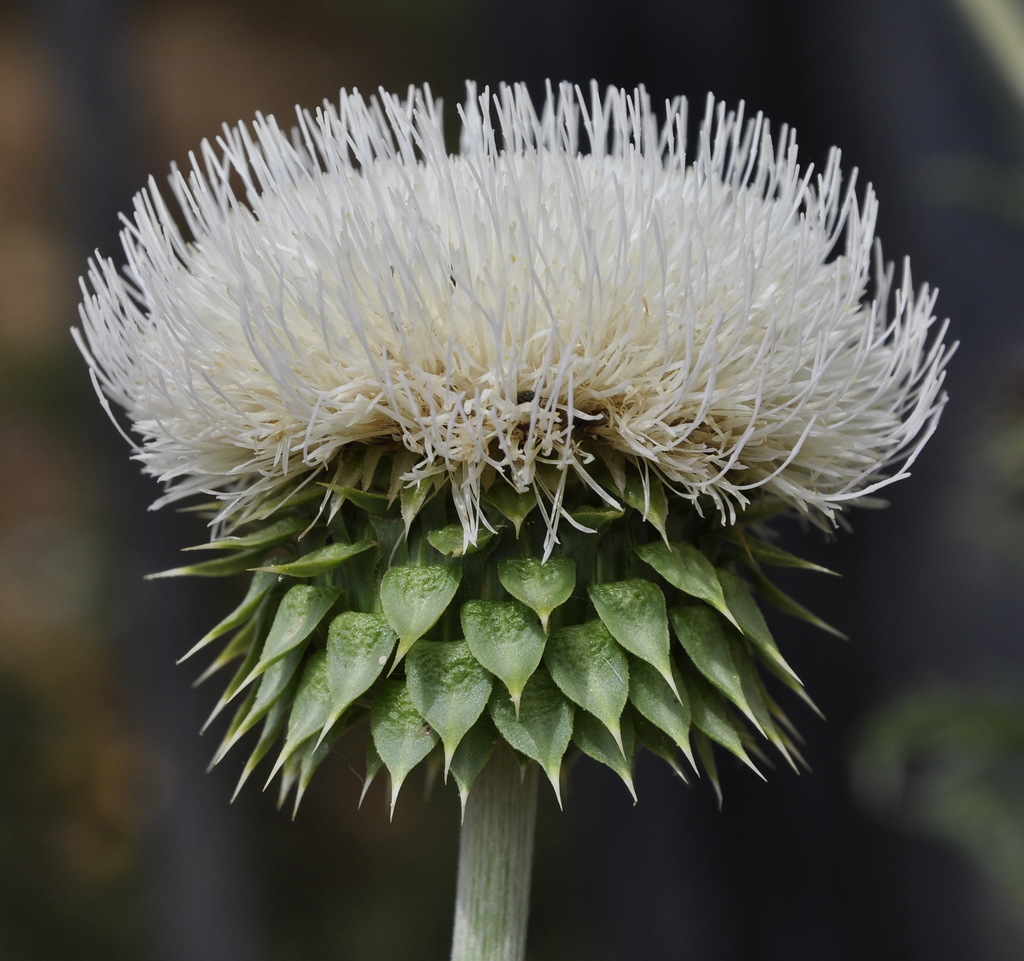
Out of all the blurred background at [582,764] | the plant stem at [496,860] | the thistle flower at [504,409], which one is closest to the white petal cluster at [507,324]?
the thistle flower at [504,409]

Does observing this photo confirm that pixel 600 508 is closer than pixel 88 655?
Yes

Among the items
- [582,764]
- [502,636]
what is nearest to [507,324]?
[502,636]

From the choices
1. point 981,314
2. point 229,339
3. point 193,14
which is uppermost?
point 193,14

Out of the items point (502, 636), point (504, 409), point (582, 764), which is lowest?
point (582, 764)

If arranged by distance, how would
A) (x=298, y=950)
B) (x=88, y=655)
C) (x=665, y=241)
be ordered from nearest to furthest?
(x=665, y=241)
(x=298, y=950)
(x=88, y=655)

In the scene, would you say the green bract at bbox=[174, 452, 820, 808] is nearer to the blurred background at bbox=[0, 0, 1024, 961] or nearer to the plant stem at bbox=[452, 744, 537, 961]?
the plant stem at bbox=[452, 744, 537, 961]

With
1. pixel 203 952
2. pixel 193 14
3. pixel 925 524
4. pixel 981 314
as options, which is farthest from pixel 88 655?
pixel 981 314

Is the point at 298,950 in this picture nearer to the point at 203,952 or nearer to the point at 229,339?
the point at 203,952

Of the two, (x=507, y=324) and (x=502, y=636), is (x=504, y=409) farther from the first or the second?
(x=502, y=636)
